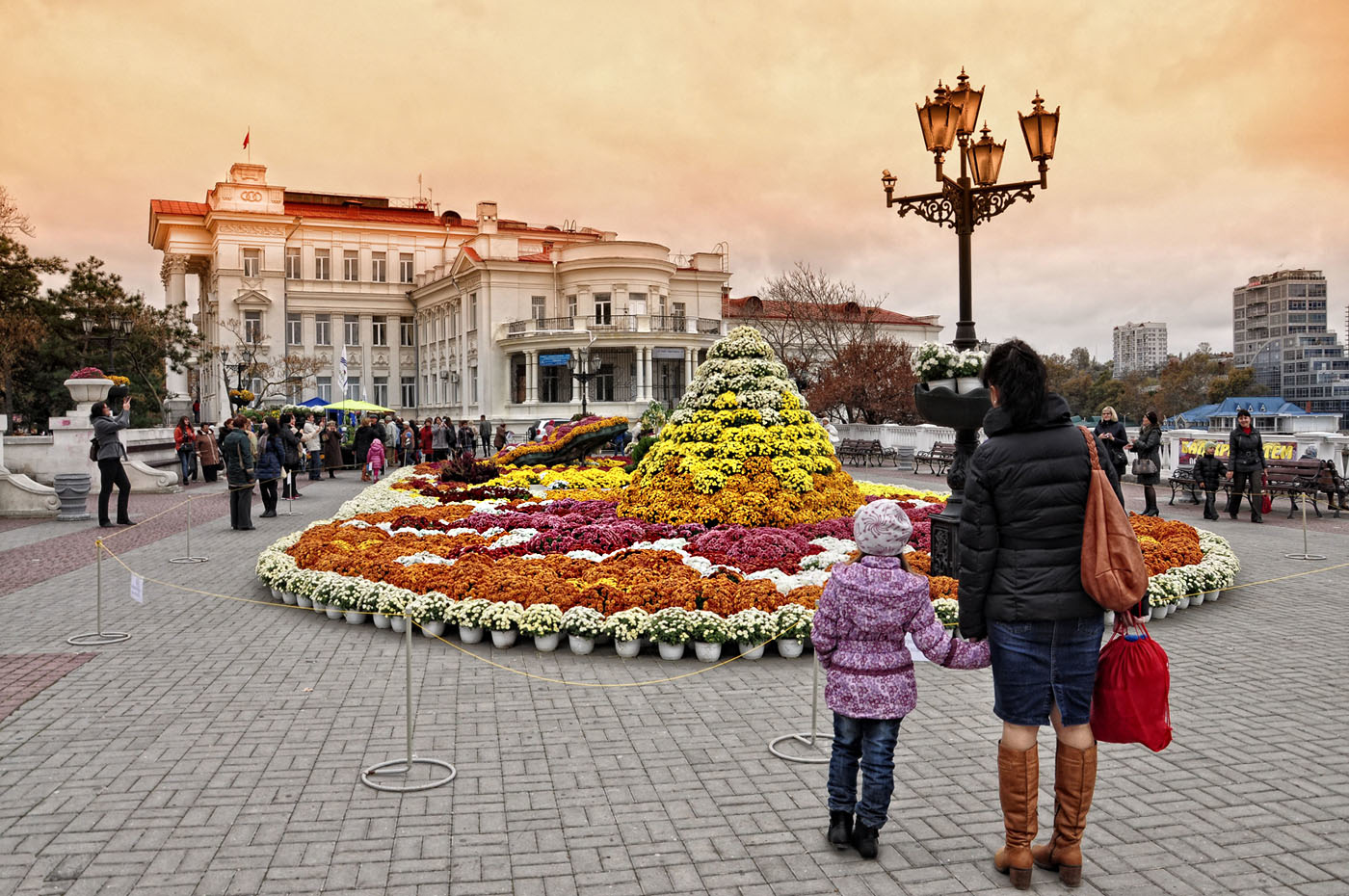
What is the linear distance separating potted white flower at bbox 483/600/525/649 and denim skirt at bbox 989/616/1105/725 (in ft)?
16.3

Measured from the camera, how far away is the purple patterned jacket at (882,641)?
4.16 metres

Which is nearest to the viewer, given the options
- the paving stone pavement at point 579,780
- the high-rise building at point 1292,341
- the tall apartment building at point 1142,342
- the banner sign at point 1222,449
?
the paving stone pavement at point 579,780

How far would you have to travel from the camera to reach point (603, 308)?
57.7m

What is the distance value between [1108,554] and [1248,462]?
15097mm

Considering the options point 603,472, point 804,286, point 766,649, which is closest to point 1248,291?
point 804,286

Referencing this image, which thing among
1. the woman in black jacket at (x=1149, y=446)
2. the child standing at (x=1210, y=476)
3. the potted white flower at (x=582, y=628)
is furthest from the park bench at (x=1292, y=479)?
the potted white flower at (x=582, y=628)

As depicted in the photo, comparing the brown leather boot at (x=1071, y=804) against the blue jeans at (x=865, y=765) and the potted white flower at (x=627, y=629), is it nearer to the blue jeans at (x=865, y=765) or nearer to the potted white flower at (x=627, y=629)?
the blue jeans at (x=865, y=765)

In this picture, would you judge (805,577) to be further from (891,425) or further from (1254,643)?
(891,425)

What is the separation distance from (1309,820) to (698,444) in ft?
30.0

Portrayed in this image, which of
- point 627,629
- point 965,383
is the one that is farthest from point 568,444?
point 627,629

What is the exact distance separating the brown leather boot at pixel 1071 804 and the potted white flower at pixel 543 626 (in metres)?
4.70

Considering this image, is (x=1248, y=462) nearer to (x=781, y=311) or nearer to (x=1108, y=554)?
(x=1108, y=554)

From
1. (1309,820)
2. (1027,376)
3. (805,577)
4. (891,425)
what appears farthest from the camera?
(891,425)

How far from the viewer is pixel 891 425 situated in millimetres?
37844
